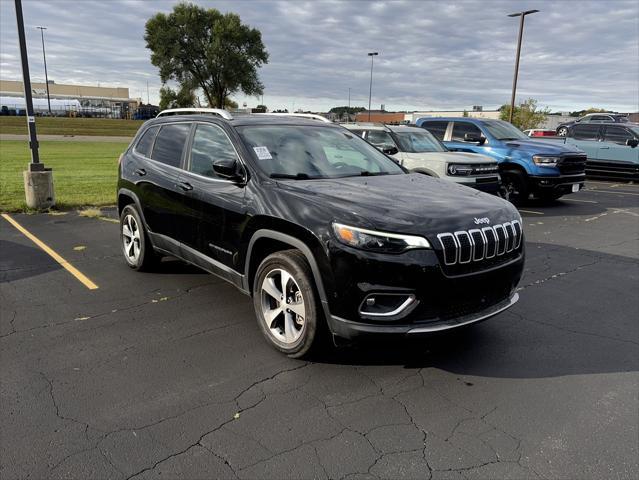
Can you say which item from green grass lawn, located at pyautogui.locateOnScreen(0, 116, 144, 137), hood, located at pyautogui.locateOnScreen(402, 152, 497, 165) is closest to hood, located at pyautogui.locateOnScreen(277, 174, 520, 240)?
hood, located at pyautogui.locateOnScreen(402, 152, 497, 165)

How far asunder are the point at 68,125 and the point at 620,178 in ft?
169

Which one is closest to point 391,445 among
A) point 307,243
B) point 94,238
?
point 307,243

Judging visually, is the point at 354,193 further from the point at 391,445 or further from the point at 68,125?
the point at 68,125

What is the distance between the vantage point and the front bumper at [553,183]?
11.0m

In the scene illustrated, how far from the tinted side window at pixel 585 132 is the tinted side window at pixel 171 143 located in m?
15.7

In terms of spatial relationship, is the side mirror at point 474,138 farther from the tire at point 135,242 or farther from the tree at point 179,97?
the tree at point 179,97

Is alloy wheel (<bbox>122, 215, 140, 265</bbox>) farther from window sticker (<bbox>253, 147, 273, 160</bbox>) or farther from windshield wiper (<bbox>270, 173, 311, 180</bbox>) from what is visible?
windshield wiper (<bbox>270, 173, 311, 180</bbox>)

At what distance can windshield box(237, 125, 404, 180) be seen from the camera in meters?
4.19

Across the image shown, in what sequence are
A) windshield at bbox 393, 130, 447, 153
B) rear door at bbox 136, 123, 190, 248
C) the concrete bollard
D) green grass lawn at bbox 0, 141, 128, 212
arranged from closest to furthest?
rear door at bbox 136, 123, 190, 248 → the concrete bollard → green grass lawn at bbox 0, 141, 128, 212 → windshield at bbox 393, 130, 447, 153

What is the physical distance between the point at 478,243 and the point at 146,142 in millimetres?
4006

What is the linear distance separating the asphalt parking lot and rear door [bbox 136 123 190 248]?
720 mm

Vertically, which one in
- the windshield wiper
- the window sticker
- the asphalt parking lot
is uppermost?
the window sticker

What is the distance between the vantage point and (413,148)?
10477mm

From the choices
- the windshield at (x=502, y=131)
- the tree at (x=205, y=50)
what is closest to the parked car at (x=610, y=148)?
the windshield at (x=502, y=131)
